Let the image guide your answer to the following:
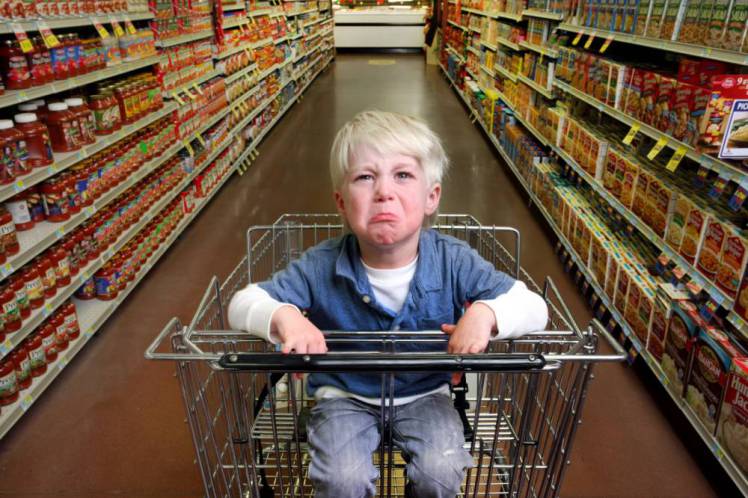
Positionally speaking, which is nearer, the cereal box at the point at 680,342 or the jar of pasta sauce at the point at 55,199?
the cereal box at the point at 680,342

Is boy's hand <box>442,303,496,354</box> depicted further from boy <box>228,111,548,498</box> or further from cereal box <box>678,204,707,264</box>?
cereal box <box>678,204,707,264</box>

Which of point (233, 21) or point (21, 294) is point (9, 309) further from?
point (233, 21)

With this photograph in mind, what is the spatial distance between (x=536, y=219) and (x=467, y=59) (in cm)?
619

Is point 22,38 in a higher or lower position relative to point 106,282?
higher

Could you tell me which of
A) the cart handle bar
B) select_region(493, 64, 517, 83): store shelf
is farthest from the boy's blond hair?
select_region(493, 64, 517, 83): store shelf

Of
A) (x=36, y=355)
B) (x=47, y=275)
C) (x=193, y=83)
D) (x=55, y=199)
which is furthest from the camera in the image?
(x=193, y=83)

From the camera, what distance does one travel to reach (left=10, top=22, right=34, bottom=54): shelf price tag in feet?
8.09

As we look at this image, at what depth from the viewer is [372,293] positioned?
1.51 meters

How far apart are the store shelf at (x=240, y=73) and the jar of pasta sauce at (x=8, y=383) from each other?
4168 mm

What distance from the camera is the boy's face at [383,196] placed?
1.36 metres

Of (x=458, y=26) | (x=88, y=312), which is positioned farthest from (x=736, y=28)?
(x=458, y=26)

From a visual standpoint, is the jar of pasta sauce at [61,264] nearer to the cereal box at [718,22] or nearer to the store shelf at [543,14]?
the cereal box at [718,22]

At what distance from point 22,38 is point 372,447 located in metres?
2.34

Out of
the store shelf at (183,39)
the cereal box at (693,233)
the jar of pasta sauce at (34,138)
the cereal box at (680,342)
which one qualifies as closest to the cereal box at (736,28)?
the cereal box at (693,233)
